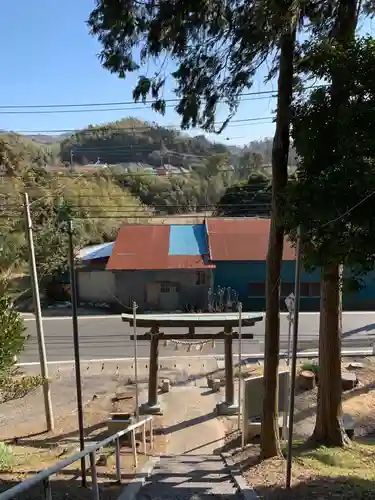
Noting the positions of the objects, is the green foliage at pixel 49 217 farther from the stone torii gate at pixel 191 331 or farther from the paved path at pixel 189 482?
the paved path at pixel 189 482

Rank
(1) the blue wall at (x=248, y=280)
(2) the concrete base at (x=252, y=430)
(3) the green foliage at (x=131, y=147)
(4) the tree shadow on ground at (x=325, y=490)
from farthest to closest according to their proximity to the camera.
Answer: (3) the green foliage at (x=131, y=147)
(1) the blue wall at (x=248, y=280)
(2) the concrete base at (x=252, y=430)
(4) the tree shadow on ground at (x=325, y=490)

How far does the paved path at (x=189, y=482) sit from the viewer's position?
6.44 metres

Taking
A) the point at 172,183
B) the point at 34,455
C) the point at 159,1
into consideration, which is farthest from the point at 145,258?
the point at 172,183

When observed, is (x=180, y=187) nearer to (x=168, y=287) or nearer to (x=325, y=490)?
(x=168, y=287)

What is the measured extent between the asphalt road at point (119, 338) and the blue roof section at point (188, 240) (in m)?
5.75

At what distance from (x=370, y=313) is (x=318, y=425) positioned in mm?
18267

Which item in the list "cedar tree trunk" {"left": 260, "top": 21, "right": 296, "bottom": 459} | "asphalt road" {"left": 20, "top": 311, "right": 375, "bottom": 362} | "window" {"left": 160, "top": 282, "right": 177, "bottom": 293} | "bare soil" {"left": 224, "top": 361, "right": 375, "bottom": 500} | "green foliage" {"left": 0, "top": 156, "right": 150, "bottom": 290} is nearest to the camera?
"bare soil" {"left": 224, "top": 361, "right": 375, "bottom": 500}

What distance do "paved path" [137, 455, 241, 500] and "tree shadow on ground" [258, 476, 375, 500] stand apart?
1.62 ft

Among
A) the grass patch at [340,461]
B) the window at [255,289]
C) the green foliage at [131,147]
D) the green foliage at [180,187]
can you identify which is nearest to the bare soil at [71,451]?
the grass patch at [340,461]

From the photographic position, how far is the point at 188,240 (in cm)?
3048

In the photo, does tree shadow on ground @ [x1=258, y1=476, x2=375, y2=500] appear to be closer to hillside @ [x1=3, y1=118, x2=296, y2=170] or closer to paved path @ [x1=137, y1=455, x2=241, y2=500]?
paved path @ [x1=137, y1=455, x2=241, y2=500]

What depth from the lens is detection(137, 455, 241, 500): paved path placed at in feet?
21.1

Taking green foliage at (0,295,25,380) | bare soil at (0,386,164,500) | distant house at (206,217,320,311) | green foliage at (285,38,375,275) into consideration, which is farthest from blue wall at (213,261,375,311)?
green foliage at (285,38,375,275)

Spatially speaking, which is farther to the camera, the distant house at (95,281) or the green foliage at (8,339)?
the distant house at (95,281)
